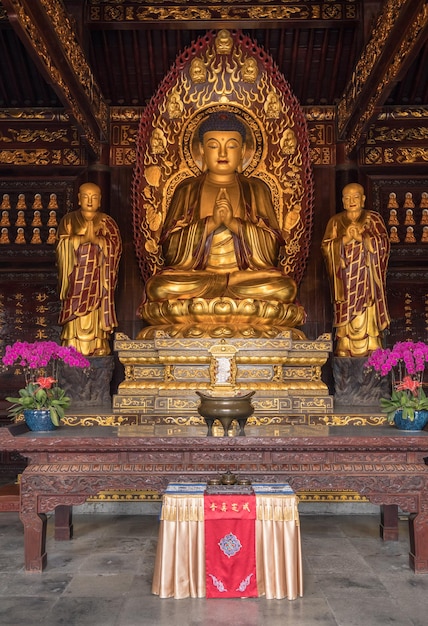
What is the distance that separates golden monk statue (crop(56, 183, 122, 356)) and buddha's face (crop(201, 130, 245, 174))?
124cm

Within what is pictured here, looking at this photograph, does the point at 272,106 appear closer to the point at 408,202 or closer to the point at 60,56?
the point at 408,202

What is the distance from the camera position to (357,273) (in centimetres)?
630

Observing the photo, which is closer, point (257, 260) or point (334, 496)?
point (334, 496)

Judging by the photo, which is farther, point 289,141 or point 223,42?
point 289,141

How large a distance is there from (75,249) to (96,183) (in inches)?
40.8

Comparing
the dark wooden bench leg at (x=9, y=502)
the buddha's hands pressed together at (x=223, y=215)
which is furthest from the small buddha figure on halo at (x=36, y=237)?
the dark wooden bench leg at (x=9, y=502)

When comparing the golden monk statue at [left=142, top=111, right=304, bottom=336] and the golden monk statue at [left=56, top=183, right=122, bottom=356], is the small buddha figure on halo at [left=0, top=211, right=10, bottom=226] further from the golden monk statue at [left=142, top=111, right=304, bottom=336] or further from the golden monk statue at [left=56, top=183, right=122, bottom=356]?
the golden monk statue at [left=142, top=111, right=304, bottom=336]

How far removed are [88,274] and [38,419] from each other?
8.50 feet

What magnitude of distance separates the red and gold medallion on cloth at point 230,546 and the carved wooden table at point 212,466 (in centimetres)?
47

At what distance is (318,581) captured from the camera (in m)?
3.35

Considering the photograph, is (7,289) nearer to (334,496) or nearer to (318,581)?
(334,496)

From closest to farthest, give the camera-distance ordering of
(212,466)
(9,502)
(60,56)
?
(212,466), (9,502), (60,56)

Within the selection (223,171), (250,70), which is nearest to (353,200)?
(223,171)

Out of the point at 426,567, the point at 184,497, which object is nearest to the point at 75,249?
the point at 184,497
